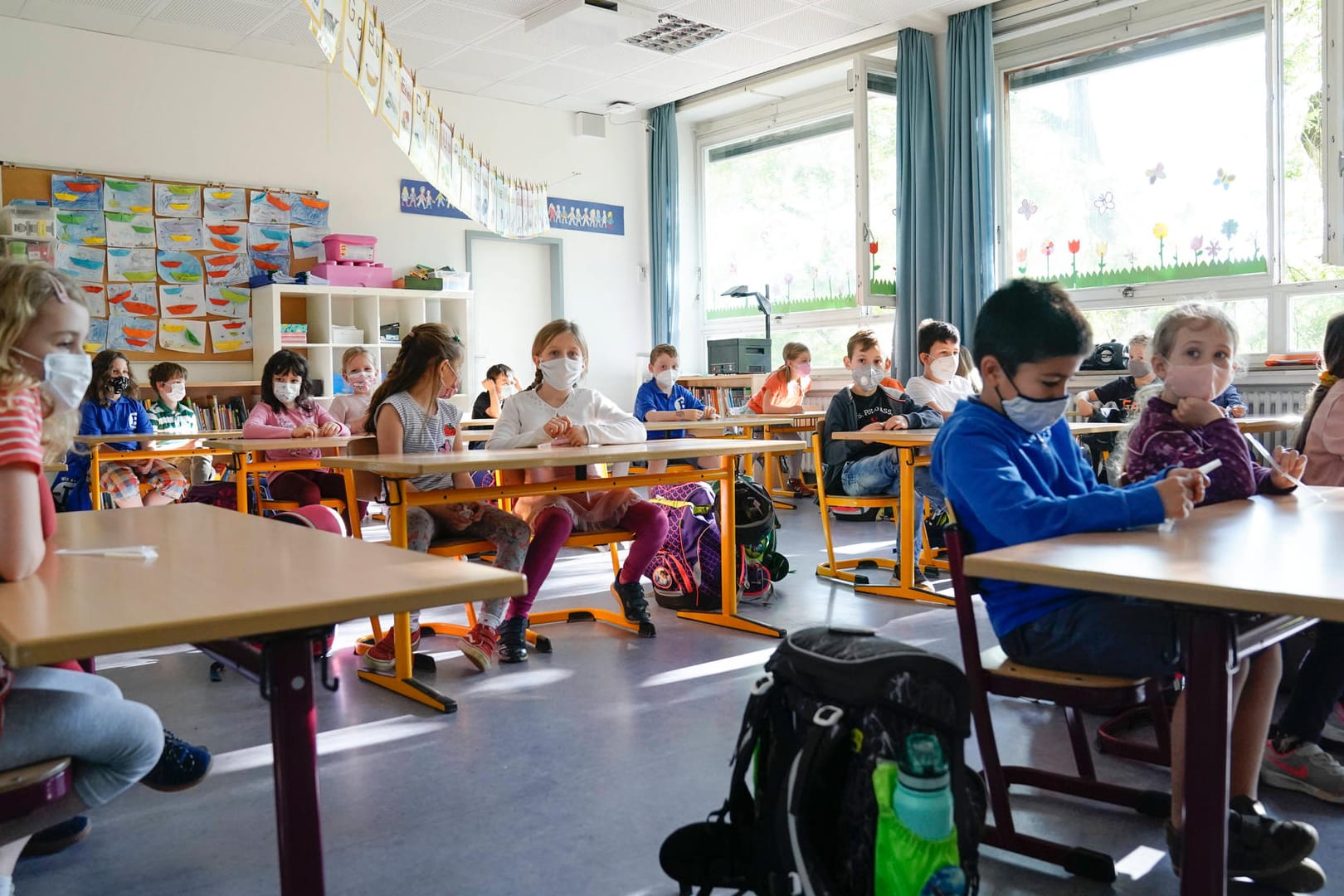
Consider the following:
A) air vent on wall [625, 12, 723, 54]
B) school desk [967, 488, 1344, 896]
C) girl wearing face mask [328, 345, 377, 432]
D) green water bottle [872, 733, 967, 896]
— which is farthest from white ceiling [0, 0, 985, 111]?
green water bottle [872, 733, 967, 896]

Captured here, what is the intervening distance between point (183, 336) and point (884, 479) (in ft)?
16.2

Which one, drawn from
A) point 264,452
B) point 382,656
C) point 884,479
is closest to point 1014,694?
point 382,656

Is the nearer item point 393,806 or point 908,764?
point 908,764

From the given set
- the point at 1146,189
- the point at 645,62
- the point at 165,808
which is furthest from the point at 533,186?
the point at 165,808

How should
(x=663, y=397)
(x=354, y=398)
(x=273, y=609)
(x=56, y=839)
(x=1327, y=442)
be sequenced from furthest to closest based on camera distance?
1. (x=663, y=397)
2. (x=354, y=398)
3. (x=1327, y=442)
4. (x=56, y=839)
5. (x=273, y=609)

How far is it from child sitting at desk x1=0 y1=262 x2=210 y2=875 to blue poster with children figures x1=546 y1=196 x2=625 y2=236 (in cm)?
731

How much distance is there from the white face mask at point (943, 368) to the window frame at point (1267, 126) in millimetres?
2214

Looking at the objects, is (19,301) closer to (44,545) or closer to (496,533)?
(44,545)

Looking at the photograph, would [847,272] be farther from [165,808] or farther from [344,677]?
[165,808]

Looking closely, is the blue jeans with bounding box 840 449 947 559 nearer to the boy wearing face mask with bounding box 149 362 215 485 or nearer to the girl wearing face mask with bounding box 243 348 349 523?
the girl wearing face mask with bounding box 243 348 349 523

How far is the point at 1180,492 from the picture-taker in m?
1.49

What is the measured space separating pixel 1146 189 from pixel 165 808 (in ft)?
19.5

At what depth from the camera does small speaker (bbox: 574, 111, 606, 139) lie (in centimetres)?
865

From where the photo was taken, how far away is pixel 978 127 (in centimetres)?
664
